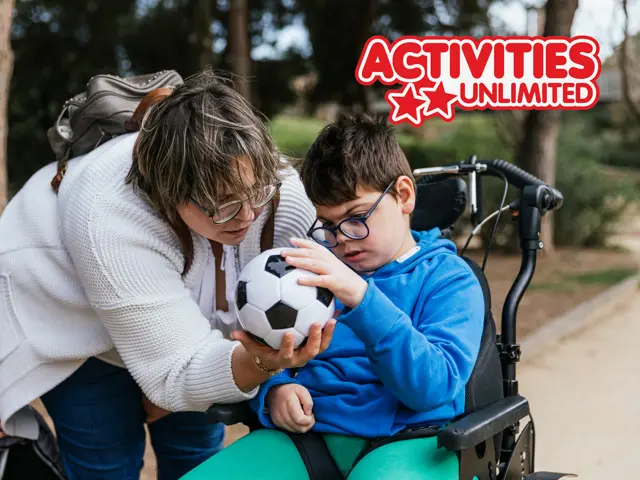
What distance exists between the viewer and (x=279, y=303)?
1553 millimetres

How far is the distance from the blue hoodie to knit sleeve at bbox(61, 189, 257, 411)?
0.59 ft

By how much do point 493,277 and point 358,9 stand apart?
13.1 ft

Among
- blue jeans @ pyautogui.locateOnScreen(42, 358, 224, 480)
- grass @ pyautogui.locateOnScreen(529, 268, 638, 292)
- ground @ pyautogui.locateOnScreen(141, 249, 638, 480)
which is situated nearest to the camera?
blue jeans @ pyautogui.locateOnScreen(42, 358, 224, 480)

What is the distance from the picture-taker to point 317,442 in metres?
1.88

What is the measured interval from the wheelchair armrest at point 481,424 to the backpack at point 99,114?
116cm

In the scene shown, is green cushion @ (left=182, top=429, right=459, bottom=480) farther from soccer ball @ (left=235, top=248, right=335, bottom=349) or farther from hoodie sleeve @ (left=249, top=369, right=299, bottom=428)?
soccer ball @ (left=235, top=248, right=335, bottom=349)

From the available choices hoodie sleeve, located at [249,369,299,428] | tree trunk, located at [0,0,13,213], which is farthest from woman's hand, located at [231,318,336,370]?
tree trunk, located at [0,0,13,213]

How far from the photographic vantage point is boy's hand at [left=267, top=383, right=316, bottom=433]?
6.06 feet

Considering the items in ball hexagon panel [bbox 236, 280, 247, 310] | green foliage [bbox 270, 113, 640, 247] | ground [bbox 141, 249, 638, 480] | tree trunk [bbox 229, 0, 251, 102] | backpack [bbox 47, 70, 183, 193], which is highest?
tree trunk [bbox 229, 0, 251, 102]

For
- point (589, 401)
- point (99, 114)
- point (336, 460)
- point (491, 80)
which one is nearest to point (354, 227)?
point (336, 460)

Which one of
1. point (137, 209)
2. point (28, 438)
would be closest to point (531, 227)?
point (137, 209)

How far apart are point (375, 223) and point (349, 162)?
0.17 metres

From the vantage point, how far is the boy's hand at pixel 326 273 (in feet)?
5.10

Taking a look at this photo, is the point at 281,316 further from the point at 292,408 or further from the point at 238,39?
the point at 238,39
